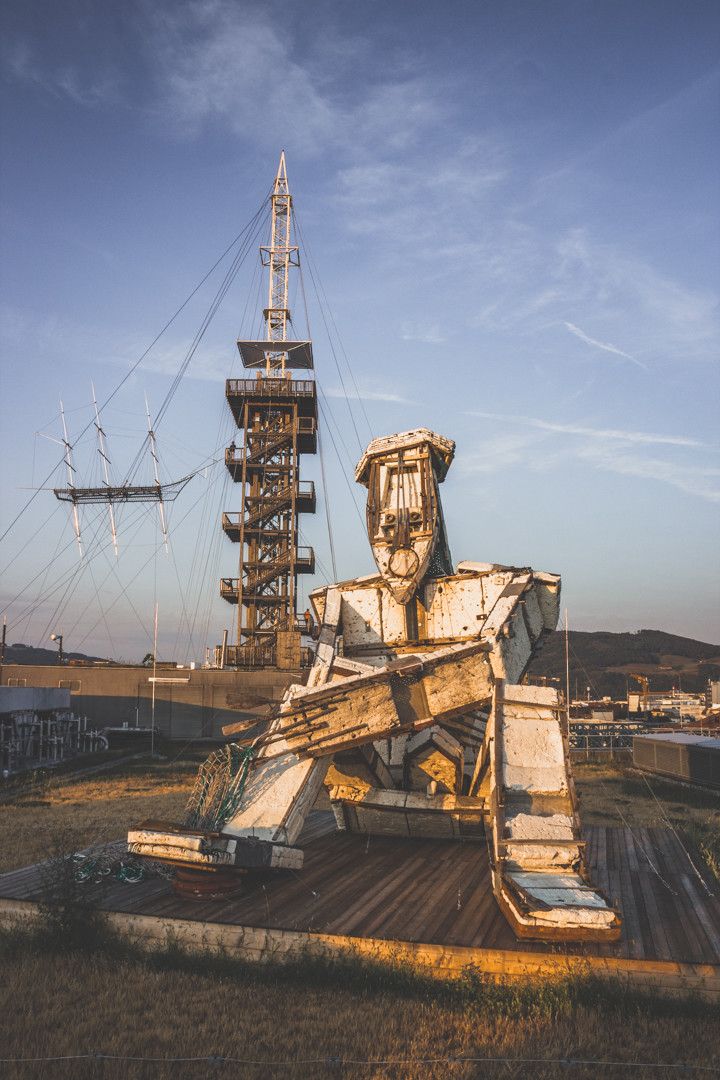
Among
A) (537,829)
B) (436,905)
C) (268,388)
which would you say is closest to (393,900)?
(436,905)

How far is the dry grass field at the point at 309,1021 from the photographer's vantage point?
589cm

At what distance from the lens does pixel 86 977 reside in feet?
25.1

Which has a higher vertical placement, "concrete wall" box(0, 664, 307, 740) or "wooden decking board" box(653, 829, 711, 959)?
"concrete wall" box(0, 664, 307, 740)

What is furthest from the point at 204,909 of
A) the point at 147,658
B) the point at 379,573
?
the point at 147,658

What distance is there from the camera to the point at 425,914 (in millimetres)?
8773

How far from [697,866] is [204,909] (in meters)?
7.66

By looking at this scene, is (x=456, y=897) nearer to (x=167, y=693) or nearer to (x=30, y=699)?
(x=30, y=699)

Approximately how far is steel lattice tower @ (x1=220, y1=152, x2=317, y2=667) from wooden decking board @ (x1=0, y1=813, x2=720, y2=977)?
111 ft

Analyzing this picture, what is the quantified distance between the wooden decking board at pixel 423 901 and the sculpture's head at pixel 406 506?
432 cm

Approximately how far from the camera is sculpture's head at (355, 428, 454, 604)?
519 inches

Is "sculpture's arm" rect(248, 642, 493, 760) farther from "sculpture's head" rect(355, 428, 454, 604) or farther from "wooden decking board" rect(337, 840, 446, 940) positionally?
"sculpture's head" rect(355, 428, 454, 604)

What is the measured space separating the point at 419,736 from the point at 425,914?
4117 mm

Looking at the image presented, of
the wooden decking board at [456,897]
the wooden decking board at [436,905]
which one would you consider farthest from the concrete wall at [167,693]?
the wooden decking board at [436,905]

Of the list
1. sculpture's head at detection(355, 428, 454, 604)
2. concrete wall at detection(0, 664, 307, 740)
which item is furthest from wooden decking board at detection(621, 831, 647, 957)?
concrete wall at detection(0, 664, 307, 740)
